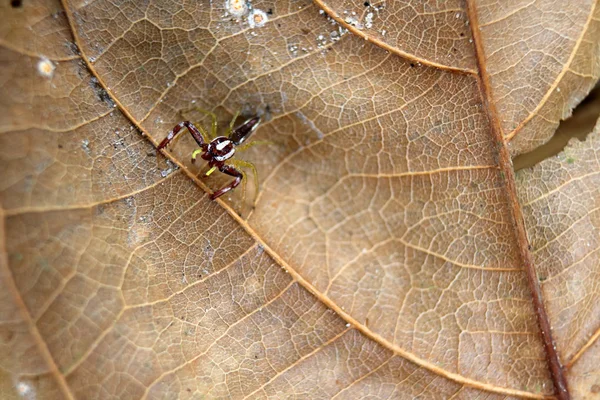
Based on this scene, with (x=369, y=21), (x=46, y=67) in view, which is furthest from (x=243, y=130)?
(x=46, y=67)

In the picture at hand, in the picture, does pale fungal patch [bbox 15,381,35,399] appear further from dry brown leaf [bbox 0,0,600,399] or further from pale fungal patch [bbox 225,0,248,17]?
pale fungal patch [bbox 225,0,248,17]

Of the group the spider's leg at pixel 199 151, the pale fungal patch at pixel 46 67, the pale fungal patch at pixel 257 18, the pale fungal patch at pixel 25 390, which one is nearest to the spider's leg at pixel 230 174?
the spider's leg at pixel 199 151

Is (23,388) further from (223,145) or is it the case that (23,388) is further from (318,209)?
(318,209)

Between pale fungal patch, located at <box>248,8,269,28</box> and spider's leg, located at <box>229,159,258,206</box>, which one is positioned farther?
spider's leg, located at <box>229,159,258,206</box>

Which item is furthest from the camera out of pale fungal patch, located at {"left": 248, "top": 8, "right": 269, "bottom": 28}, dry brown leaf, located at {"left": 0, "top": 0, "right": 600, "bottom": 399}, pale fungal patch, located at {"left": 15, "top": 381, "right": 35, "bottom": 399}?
pale fungal patch, located at {"left": 248, "top": 8, "right": 269, "bottom": 28}

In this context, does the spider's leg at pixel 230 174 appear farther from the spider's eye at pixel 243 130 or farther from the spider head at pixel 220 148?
the spider's eye at pixel 243 130

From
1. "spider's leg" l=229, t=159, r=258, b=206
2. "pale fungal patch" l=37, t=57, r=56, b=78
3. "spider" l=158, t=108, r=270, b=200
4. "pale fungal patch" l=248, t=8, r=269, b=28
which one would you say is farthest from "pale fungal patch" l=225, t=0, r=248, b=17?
"pale fungal patch" l=37, t=57, r=56, b=78
